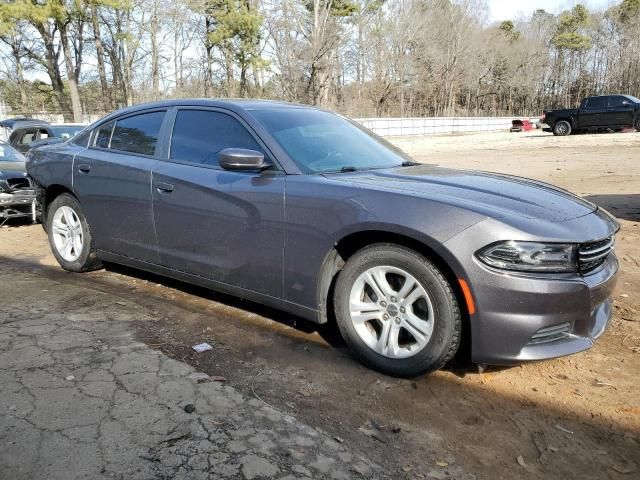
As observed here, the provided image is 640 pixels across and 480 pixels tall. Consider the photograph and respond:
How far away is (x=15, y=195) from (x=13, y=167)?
2.36 ft

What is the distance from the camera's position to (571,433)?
2535 mm

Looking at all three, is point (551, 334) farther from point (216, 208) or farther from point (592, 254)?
point (216, 208)

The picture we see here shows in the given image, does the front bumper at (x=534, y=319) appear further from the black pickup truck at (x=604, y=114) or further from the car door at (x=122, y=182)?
the black pickup truck at (x=604, y=114)

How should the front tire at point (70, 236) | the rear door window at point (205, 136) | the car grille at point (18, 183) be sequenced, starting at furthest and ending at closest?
1. the car grille at point (18, 183)
2. the front tire at point (70, 236)
3. the rear door window at point (205, 136)

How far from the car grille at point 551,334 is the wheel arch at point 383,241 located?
324 mm

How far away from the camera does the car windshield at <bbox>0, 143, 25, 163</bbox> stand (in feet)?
27.5

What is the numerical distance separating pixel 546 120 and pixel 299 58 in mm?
16936

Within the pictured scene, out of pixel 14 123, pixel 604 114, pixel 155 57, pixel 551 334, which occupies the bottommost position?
pixel 551 334

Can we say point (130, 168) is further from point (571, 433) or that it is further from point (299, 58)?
point (299, 58)

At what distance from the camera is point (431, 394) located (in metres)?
2.88

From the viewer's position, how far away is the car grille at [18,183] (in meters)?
7.50

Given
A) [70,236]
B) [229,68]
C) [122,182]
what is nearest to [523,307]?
[122,182]

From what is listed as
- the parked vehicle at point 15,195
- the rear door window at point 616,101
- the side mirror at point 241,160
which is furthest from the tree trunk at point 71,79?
the side mirror at point 241,160

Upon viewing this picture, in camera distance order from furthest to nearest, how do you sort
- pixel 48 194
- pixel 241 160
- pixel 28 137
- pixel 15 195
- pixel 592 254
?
pixel 28 137 < pixel 15 195 < pixel 48 194 < pixel 241 160 < pixel 592 254
